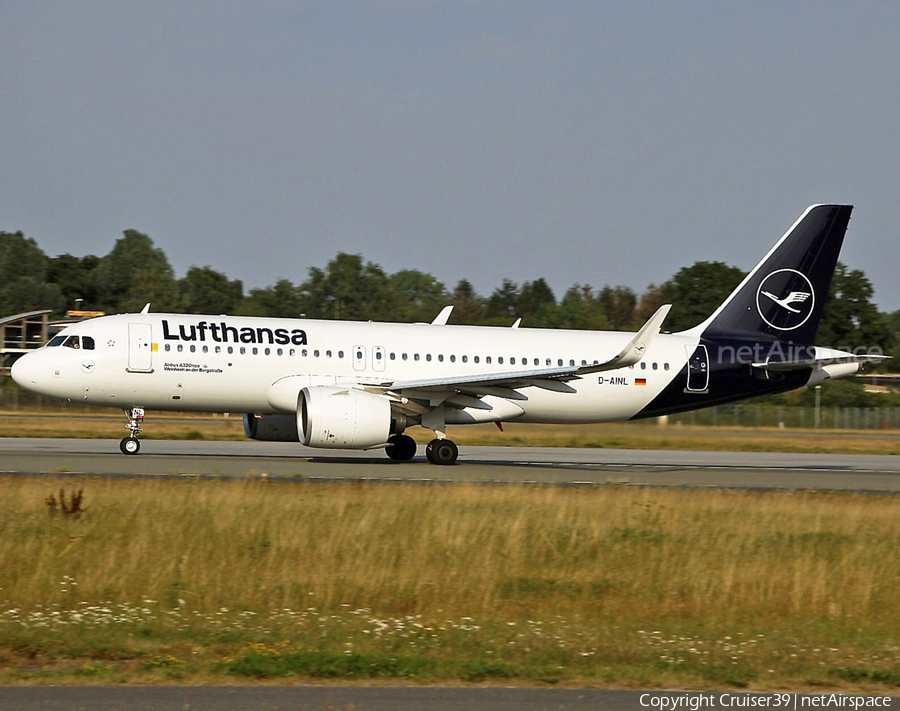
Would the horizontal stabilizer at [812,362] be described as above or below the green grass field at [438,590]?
above

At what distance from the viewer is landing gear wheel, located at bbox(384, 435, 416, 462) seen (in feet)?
86.7

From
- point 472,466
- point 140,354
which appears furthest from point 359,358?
point 140,354

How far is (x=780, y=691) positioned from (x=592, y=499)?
9596 mm

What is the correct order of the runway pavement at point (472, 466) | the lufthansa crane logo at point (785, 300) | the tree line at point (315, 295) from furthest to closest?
the tree line at point (315, 295) → the lufthansa crane logo at point (785, 300) → the runway pavement at point (472, 466)

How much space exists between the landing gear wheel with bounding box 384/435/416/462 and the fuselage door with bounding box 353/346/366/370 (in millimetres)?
1995

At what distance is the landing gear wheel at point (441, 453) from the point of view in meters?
25.5

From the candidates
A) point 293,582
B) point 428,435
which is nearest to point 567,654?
point 293,582

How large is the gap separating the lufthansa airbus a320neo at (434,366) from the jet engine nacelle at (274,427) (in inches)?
1.4

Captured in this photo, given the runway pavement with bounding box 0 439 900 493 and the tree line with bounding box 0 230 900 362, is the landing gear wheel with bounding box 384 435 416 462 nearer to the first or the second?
the runway pavement with bounding box 0 439 900 493

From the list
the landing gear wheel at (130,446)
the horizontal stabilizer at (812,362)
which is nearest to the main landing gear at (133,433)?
the landing gear wheel at (130,446)

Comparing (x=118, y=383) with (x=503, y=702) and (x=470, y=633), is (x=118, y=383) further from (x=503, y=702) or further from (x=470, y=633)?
(x=503, y=702)

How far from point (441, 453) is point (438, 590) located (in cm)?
1440

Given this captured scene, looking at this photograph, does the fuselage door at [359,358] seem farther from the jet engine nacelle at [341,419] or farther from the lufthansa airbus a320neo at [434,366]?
the jet engine nacelle at [341,419]

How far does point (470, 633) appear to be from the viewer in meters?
9.41
